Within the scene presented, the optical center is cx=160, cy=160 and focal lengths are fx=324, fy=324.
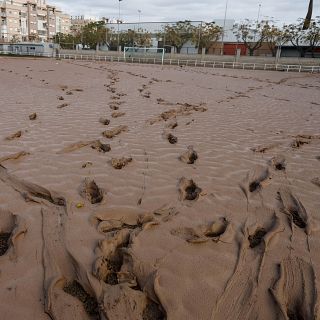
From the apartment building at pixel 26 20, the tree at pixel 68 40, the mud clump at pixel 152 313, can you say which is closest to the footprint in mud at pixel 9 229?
the mud clump at pixel 152 313

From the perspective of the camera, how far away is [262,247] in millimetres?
2518

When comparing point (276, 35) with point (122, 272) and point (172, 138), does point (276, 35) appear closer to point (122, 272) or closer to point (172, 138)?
point (172, 138)

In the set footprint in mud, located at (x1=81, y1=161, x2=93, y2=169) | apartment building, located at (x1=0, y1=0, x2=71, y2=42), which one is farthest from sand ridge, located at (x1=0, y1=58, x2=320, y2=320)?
apartment building, located at (x1=0, y1=0, x2=71, y2=42)

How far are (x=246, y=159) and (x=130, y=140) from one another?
180cm

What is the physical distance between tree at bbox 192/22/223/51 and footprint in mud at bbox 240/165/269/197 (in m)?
49.4

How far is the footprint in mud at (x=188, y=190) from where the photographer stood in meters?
3.30

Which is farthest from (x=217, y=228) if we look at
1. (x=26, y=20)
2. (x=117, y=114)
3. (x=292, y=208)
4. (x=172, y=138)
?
(x=26, y=20)

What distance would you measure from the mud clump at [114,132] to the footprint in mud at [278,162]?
8.16ft

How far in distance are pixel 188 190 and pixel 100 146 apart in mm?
1750

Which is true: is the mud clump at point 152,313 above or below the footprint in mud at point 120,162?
below

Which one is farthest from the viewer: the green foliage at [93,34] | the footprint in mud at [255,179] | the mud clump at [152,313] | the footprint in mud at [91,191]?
the green foliage at [93,34]

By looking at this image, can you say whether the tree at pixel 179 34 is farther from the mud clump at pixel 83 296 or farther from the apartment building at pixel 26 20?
the mud clump at pixel 83 296

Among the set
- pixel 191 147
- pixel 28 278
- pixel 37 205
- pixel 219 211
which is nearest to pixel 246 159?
pixel 191 147

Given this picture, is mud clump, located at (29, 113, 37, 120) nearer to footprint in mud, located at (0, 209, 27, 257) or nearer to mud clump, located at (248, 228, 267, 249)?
footprint in mud, located at (0, 209, 27, 257)
